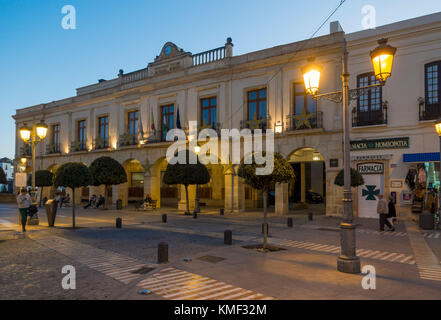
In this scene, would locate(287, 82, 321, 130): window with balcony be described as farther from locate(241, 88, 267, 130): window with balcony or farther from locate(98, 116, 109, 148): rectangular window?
locate(98, 116, 109, 148): rectangular window

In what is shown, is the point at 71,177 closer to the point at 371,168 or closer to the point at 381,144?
the point at 371,168

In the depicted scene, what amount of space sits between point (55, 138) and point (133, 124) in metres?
11.8

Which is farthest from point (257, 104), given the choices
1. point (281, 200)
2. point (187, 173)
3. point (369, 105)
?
point (369, 105)

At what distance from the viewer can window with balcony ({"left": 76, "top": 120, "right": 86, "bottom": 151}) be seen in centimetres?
3228

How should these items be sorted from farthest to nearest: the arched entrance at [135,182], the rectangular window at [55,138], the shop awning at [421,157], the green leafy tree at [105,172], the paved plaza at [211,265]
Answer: the arched entrance at [135,182] → the rectangular window at [55,138] → the green leafy tree at [105,172] → the shop awning at [421,157] → the paved plaza at [211,265]

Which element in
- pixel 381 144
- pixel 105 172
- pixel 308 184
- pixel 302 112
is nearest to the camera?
pixel 381 144

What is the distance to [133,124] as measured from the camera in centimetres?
2888

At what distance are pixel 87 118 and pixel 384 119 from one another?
2560 cm

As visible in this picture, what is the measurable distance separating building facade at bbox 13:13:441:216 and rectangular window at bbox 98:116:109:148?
0.30ft

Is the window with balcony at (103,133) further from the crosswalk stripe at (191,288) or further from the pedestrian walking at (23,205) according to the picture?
the crosswalk stripe at (191,288)

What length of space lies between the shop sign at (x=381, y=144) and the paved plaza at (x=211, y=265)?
5.08 meters

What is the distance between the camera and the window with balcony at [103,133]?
100ft

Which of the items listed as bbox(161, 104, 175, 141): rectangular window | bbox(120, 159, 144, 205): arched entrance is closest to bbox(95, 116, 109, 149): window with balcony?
bbox(120, 159, 144, 205): arched entrance

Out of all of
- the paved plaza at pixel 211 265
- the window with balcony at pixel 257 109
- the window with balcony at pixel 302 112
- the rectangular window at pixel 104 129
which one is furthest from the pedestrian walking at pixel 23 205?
the rectangular window at pixel 104 129
